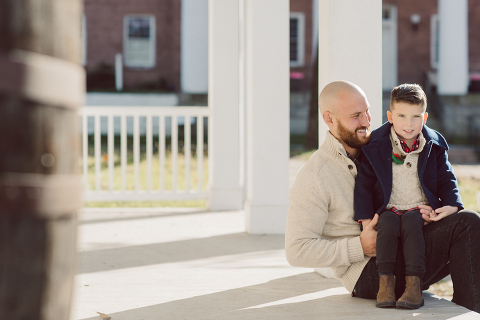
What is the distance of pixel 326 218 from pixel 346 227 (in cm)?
13

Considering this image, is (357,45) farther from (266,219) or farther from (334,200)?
(266,219)

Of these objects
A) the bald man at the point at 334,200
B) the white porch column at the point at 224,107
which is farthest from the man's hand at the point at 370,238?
the white porch column at the point at 224,107

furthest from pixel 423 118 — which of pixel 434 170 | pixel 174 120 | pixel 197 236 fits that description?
pixel 174 120

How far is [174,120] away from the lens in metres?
6.64

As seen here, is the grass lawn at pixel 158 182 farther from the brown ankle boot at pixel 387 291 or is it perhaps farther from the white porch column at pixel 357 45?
the brown ankle boot at pixel 387 291

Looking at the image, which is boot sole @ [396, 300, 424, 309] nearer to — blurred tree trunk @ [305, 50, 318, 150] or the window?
blurred tree trunk @ [305, 50, 318, 150]

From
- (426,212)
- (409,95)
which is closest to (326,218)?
(426,212)

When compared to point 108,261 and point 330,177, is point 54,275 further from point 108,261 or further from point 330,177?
point 108,261

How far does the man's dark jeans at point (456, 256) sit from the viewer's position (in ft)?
8.44

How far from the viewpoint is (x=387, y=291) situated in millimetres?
2621

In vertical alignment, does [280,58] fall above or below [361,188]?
above

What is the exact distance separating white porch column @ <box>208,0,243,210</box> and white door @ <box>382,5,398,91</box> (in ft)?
40.4

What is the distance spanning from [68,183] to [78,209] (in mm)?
65

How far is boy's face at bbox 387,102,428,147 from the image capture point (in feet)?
8.80
